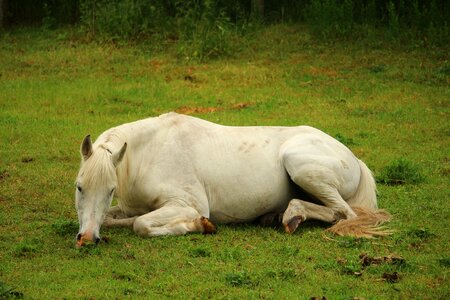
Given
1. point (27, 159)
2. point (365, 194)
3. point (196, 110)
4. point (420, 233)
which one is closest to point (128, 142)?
point (365, 194)

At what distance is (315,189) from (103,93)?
7818mm

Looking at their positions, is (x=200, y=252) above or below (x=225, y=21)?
below

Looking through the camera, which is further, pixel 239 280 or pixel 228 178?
pixel 228 178

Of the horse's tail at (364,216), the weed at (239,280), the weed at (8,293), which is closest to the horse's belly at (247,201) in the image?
the horse's tail at (364,216)

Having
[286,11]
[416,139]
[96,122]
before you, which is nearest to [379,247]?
[416,139]

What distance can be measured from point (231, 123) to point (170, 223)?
5.65 meters

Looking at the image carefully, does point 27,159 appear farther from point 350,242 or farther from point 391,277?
point 391,277

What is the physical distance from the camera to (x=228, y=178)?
827 cm

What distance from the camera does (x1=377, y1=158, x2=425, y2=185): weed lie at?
10133 mm

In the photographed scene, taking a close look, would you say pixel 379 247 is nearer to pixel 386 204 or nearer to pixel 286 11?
pixel 386 204

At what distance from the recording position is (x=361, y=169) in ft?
28.4

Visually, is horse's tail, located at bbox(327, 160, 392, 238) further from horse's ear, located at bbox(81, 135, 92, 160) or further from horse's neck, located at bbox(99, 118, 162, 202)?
horse's ear, located at bbox(81, 135, 92, 160)

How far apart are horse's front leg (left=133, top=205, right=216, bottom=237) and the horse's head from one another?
1.63 feet

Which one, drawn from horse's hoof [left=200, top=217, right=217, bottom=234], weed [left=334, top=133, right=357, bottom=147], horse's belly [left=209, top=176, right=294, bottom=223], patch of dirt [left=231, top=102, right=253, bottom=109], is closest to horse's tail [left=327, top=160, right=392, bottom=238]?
horse's belly [left=209, top=176, right=294, bottom=223]
